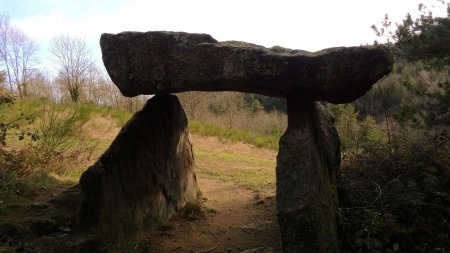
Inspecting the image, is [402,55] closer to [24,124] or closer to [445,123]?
[445,123]

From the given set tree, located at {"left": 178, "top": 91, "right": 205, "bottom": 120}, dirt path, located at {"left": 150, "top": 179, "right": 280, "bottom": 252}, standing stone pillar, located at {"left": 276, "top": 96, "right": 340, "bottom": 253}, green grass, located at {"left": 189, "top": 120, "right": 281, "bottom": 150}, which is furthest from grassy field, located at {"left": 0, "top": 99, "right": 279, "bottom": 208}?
tree, located at {"left": 178, "top": 91, "right": 205, "bottom": 120}

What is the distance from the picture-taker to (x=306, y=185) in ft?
13.1

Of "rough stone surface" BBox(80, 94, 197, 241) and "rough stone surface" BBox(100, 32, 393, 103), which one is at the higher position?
"rough stone surface" BBox(100, 32, 393, 103)

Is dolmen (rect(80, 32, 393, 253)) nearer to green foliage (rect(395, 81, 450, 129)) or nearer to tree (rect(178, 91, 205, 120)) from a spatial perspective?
green foliage (rect(395, 81, 450, 129))

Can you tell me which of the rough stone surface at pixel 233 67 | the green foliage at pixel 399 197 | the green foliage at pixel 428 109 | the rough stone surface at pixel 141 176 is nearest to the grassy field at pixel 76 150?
the rough stone surface at pixel 141 176

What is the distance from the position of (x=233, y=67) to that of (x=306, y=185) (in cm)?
125

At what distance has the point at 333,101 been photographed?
4.64 metres

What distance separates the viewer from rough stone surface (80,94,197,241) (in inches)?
184

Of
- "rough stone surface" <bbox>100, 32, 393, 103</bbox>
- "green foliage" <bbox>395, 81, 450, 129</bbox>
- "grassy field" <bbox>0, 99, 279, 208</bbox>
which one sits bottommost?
"grassy field" <bbox>0, 99, 279, 208</bbox>

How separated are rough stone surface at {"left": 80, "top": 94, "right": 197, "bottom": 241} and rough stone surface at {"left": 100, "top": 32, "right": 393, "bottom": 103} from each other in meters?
0.71

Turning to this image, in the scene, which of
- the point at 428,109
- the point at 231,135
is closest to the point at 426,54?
the point at 428,109

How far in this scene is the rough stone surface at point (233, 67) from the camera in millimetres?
4039

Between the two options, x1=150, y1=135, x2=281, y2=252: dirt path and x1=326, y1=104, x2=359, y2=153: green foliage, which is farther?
x1=326, y1=104, x2=359, y2=153: green foliage

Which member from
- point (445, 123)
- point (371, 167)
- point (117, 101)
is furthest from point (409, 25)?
point (117, 101)
